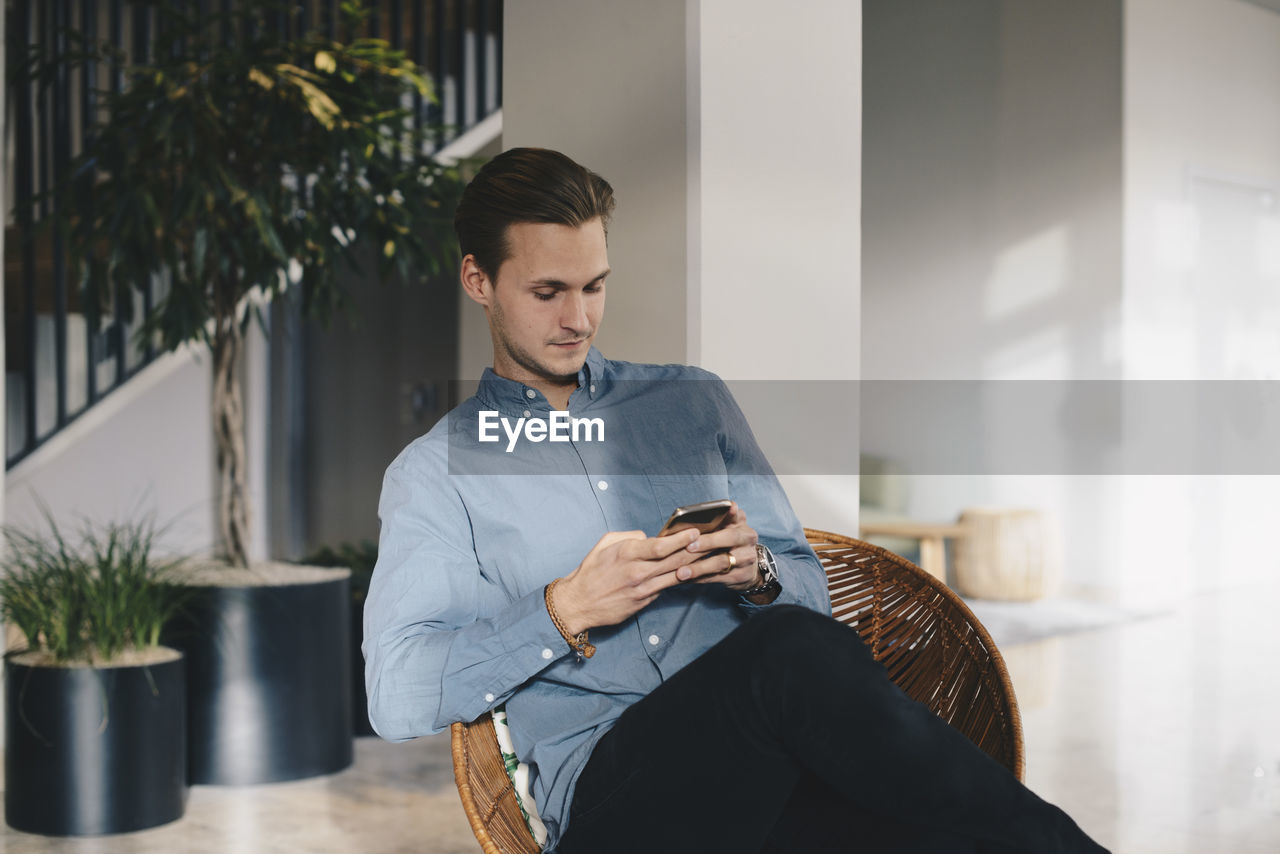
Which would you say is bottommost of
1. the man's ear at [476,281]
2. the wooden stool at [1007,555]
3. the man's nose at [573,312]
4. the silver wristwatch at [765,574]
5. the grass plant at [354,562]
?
the grass plant at [354,562]

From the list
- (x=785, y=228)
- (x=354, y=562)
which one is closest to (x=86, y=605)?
(x=354, y=562)

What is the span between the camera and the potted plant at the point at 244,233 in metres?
2.54

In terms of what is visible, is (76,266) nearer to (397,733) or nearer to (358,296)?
(397,733)

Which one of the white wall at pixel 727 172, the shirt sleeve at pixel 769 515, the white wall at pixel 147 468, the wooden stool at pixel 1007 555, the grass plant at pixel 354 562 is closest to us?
the shirt sleeve at pixel 769 515

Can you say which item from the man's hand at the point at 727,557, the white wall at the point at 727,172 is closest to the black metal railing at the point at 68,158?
the white wall at the point at 727,172

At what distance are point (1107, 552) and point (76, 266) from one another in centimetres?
230

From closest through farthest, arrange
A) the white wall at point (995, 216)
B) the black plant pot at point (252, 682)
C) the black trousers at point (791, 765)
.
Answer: the black trousers at point (791, 765)
the white wall at point (995, 216)
the black plant pot at point (252, 682)

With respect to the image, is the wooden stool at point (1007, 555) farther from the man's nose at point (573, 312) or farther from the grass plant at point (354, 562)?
the grass plant at point (354, 562)

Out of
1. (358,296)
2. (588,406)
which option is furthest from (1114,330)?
(358,296)

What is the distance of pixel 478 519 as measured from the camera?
1354mm

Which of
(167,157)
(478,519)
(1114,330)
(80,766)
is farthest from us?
(167,157)

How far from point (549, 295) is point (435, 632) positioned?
0.43m

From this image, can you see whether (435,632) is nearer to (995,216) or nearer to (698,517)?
(698,517)

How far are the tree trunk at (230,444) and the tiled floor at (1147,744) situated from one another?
749mm
